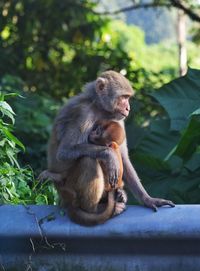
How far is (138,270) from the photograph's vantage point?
11.9 ft

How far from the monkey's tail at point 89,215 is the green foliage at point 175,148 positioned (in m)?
1.92

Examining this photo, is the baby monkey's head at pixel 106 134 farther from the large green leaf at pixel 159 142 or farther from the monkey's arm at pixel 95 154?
the large green leaf at pixel 159 142

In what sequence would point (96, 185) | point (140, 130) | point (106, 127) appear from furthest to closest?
1. point (140, 130)
2. point (106, 127)
3. point (96, 185)

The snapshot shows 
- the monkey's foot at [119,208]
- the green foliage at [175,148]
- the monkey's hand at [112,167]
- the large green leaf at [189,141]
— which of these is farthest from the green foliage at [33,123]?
the monkey's foot at [119,208]

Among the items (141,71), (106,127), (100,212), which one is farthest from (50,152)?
Result: (141,71)

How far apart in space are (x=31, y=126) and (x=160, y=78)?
350cm

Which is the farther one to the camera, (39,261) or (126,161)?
(126,161)

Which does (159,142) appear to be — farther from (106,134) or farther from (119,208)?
(119,208)

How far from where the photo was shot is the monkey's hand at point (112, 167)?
4527 millimetres

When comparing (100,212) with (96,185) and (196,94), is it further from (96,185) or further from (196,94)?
(196,94)

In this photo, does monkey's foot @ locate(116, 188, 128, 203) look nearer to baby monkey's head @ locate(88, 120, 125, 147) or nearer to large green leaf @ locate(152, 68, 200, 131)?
baby monkey's head @ locate(88, 120, 125, 147)

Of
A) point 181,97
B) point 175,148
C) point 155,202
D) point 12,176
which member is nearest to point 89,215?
point 155,202

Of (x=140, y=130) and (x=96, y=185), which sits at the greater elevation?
(x=96, y=185)

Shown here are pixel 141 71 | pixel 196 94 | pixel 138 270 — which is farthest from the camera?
pixel 141 71
